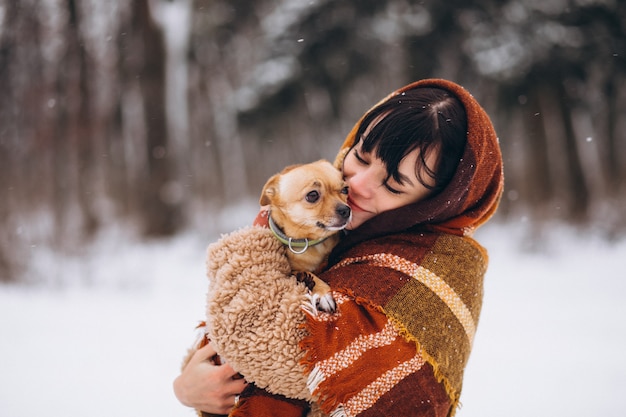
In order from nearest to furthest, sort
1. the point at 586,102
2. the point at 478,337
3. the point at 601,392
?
the point at 601,392 < the point at 478,337 < the point at 586,102

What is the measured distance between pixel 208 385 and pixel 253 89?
1040 centimetres

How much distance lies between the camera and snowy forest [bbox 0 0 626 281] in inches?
340

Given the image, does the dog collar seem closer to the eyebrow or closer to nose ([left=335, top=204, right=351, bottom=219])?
nose ([left=335, top=204, right=351, bottom=219])

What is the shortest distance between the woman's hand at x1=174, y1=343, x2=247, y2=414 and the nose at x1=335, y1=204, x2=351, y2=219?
79cm

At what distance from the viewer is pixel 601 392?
153 inches

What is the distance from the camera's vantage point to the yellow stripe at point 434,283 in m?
1.54

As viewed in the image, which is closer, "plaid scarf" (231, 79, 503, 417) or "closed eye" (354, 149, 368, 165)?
"plaid scarf" (231, 79, 503, 417)

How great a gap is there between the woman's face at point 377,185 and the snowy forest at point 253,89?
784cm

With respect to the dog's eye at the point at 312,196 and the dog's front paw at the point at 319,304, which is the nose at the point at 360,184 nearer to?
the dog's eye at the point at 312,196

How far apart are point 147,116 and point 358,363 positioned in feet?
32.0

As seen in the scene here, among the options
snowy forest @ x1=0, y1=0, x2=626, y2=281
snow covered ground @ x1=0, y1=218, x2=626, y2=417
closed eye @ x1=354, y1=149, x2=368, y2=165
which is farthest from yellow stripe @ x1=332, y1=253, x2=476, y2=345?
snowy forest @ x1=0, y1=0, x2=626, y2=281

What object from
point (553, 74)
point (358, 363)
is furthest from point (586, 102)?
point (358, 363)

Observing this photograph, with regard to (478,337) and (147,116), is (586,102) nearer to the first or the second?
(478,337)

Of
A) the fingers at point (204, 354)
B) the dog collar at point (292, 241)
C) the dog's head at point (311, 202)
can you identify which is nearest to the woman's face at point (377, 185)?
the dog's head at point (311, 202)
